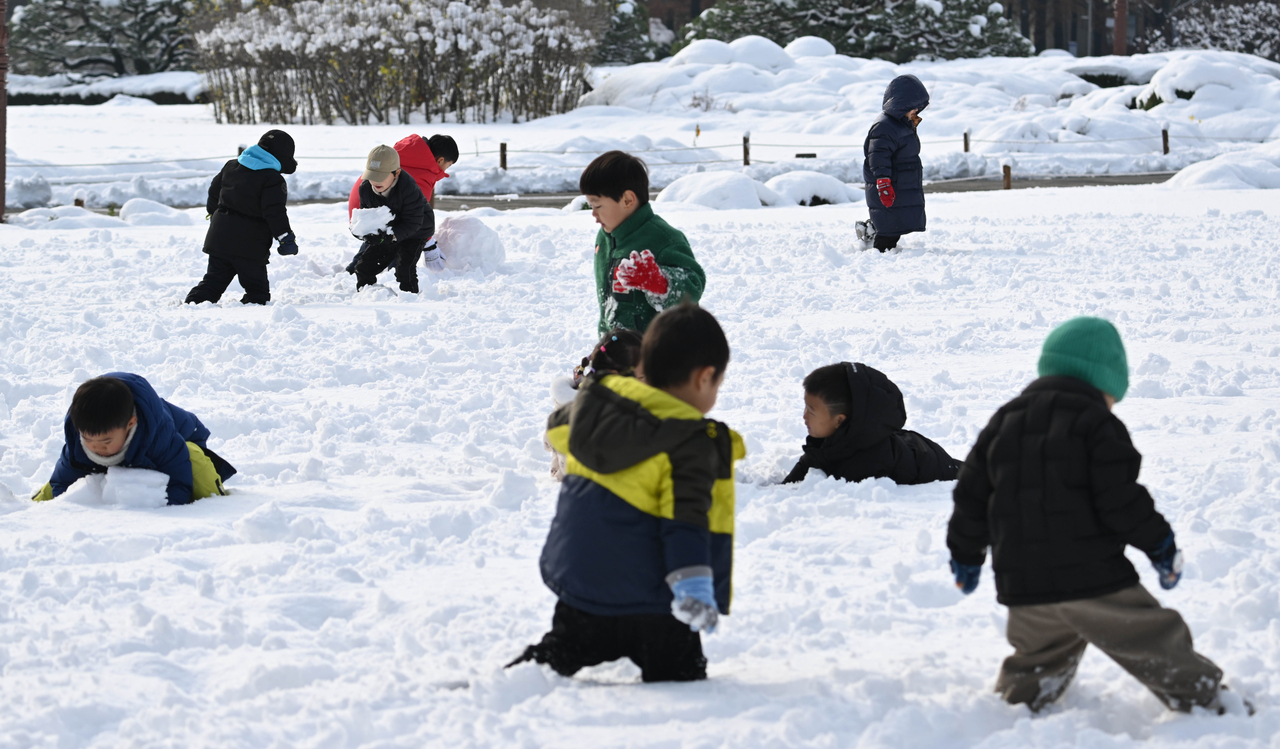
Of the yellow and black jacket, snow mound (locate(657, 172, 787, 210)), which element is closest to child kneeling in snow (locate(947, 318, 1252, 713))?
the yellow and black jacket

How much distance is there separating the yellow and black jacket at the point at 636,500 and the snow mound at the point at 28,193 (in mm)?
17342

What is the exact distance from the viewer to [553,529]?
274 centimetres

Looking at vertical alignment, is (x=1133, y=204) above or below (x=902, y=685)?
above

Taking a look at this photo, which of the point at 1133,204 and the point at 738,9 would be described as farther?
the point at 738,9

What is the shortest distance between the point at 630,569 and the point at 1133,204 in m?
13.4

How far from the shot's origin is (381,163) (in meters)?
8.54

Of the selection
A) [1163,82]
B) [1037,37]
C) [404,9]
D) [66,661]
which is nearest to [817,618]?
[66,661]

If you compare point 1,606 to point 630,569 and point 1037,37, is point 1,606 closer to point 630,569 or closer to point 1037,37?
point 630,569

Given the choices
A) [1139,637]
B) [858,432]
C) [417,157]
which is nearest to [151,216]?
[417,157]

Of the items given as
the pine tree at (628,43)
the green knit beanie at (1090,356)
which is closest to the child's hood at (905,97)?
the green knit beanie at (1090,356)

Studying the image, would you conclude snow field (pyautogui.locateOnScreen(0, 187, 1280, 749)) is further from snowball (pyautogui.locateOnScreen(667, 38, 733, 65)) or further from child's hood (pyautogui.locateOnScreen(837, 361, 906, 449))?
snowball (pyautogui.locateOnScreen(667, 38, 733, 65))

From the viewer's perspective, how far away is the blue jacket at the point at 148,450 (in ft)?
13.3

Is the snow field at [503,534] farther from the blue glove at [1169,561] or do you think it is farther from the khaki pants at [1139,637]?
the blue glove at [1169,561]

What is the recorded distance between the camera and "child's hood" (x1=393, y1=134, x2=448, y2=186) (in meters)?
9.45
